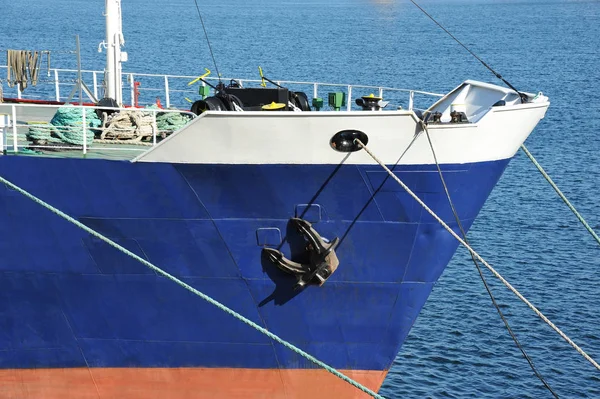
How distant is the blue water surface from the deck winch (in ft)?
20.5

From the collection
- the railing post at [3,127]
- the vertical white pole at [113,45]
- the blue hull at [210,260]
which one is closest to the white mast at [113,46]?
the vertical white pole at [113,45]

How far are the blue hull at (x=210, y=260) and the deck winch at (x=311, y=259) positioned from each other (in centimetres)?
18

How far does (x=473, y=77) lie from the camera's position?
5353 cm

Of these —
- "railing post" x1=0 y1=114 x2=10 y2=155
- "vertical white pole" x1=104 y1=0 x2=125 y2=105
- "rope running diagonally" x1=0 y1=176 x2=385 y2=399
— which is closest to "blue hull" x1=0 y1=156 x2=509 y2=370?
"rope running diagonally" x1=0 y1=176 x2=385 y2=399

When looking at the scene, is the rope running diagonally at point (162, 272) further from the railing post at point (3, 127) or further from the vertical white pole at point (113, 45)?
the vertical white pole at point (113, 45)

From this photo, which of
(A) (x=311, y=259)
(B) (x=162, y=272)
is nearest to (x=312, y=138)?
(A) (x=311, y=259)

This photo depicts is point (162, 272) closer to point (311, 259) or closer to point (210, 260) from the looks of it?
point (210, 260)

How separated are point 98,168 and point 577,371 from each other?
12.1 m

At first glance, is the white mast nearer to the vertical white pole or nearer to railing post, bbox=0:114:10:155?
the vertical white pole

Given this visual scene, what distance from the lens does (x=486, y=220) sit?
102ft

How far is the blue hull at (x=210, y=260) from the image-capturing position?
13875mm

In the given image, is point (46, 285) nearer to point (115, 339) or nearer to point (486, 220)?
point (115, 339)

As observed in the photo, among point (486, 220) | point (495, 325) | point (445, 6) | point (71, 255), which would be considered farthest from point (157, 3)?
point (71, 255)

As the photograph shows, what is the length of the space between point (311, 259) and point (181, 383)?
10.1 feet
